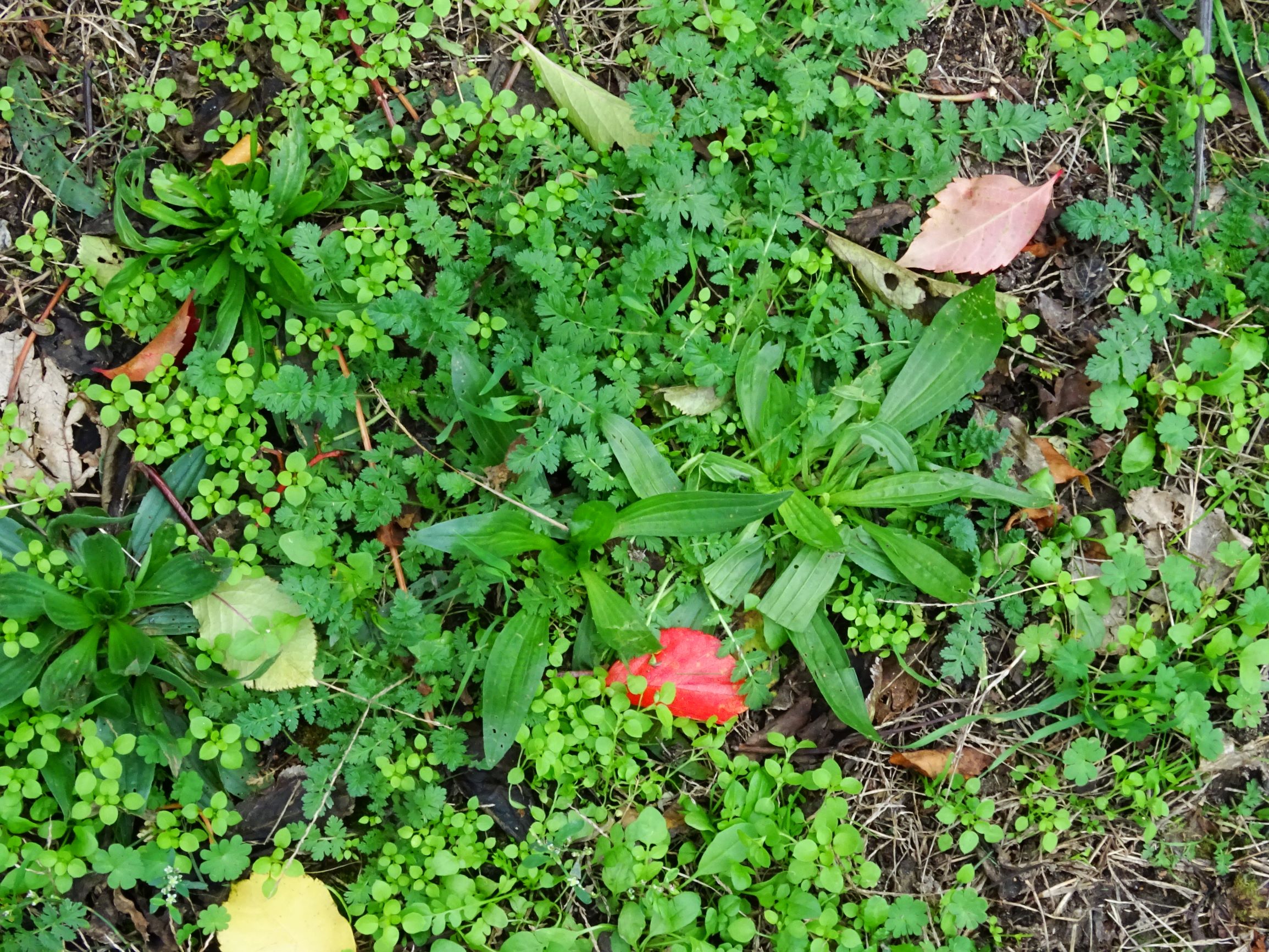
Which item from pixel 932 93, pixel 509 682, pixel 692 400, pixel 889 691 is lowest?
pixel 889 691

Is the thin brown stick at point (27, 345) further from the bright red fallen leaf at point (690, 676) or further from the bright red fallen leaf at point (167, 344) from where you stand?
the bright red fallen leaf at point (690, 676)

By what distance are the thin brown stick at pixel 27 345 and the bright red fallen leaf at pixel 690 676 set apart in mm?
1764

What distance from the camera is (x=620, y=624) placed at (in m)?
2.35

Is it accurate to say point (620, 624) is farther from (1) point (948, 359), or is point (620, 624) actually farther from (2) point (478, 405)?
(1) point (948, 359)

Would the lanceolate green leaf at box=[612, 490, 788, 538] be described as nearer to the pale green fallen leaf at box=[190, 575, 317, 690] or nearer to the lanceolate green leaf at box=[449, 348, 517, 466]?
the lanceolate green leaf at box=[449, 348, 517, 466]

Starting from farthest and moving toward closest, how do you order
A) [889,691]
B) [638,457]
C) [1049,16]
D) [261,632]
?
1. [1049,16]
2. [889,691]
3. [638,457]
4. [261,632]

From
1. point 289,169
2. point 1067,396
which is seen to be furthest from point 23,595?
point 1067,396

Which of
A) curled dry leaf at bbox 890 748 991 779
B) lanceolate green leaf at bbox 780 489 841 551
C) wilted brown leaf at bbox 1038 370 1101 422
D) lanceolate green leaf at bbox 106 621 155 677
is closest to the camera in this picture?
lanceolate green leaf at bbox 106 621 155 677

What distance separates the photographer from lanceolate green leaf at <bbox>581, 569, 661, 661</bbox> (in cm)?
234

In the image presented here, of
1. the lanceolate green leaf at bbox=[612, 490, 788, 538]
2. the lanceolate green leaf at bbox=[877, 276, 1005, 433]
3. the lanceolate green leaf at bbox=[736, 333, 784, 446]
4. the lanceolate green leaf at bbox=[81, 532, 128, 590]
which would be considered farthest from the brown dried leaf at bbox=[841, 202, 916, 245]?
the lanceolate green leaf at bbox=[81, 532, 128, 590]

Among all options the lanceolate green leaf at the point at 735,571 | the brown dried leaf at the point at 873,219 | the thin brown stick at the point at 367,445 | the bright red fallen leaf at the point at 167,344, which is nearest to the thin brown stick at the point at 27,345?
the bright red fallen leaf at the point at 167,344

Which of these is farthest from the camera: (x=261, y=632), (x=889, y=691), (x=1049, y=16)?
(x=1049, y=16)

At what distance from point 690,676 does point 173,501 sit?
142cm

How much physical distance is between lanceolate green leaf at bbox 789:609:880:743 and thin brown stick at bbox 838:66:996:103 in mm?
1505
